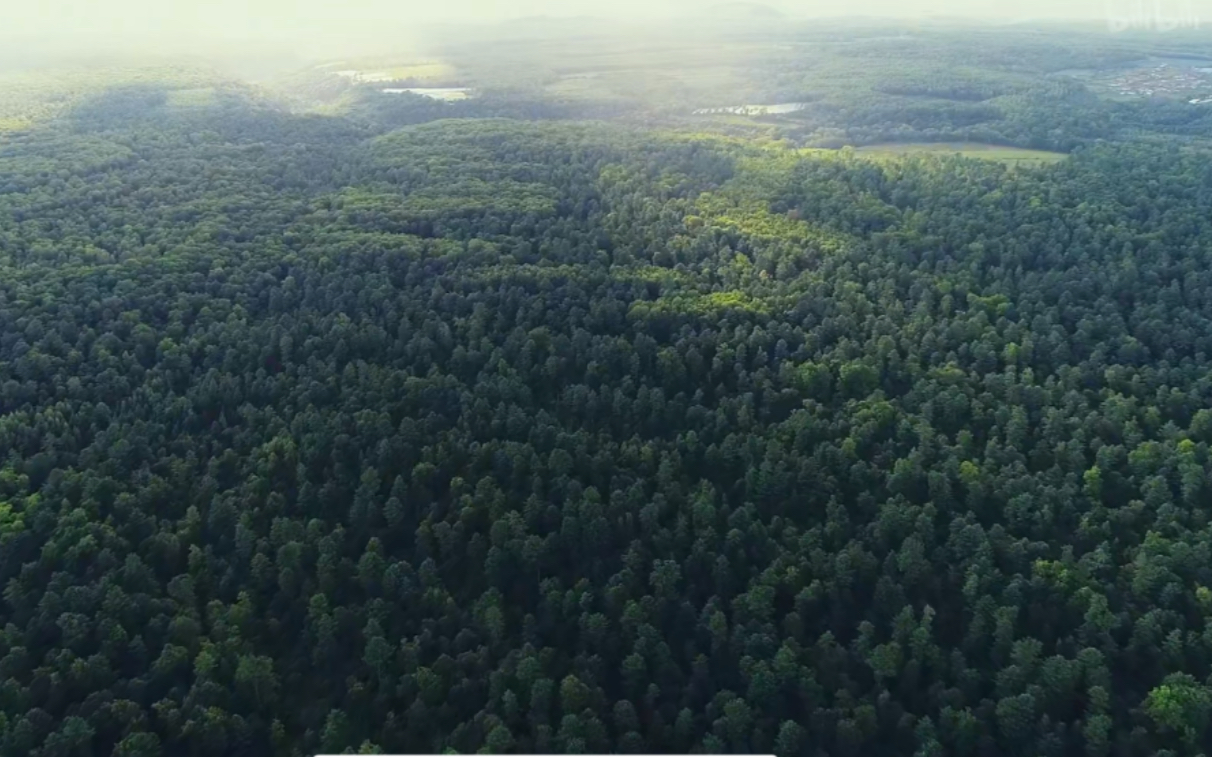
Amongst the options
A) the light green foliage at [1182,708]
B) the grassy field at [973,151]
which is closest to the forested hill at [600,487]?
the light green foliage at [1182,708]

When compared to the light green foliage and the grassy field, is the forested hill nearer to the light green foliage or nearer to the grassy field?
the light green foliage

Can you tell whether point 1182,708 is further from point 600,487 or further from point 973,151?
point 973,151

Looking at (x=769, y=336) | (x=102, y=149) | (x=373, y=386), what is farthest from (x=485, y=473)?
(x=102, y=149)

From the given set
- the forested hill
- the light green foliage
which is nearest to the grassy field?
the forested hill

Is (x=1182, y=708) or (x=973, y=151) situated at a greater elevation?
(x=973, y=151)

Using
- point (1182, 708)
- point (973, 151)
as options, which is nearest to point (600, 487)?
point (1182, 708)

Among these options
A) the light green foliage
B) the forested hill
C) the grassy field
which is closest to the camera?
the light green foliage
